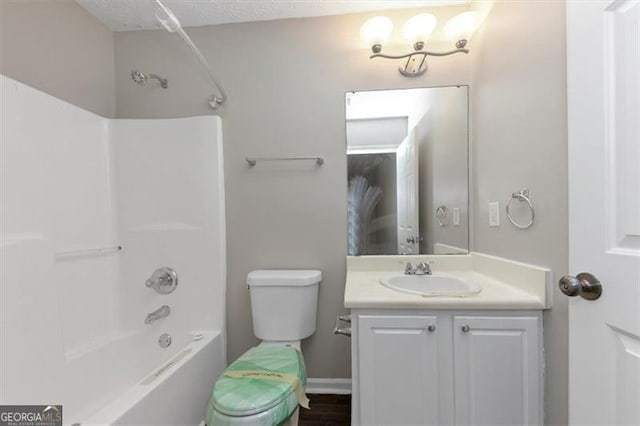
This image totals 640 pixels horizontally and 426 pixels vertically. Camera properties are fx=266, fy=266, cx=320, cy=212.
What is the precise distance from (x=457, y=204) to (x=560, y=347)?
0.83 m

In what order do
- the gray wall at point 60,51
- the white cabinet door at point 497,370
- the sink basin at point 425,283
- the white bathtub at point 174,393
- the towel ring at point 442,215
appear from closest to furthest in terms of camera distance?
the white bathtub at point 174,393 < the white cabinet door at point 497,370 < the gray wall at point 60,51 < the sink basin at point 425,283 < the towel ring at point 442,215

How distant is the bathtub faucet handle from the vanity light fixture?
5.78 ft

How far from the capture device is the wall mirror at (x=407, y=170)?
161 centimetres

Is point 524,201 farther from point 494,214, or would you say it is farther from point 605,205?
point 605,205

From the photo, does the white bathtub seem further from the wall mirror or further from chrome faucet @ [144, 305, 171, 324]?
the wall mirror

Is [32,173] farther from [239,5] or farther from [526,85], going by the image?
[526,85]

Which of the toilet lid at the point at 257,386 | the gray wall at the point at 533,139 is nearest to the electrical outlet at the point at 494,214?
the gray wall at the point at 533,139

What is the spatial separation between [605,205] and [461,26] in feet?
4.32

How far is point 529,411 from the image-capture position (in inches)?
41.2

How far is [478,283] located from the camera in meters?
1.30

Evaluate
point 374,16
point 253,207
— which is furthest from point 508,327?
point 374,16

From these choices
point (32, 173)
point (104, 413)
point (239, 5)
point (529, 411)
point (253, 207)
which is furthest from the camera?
point (253, 207)

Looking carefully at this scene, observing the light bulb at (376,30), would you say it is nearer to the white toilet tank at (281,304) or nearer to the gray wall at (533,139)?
the gray wall at (533,139)

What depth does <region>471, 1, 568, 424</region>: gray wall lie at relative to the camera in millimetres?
974
